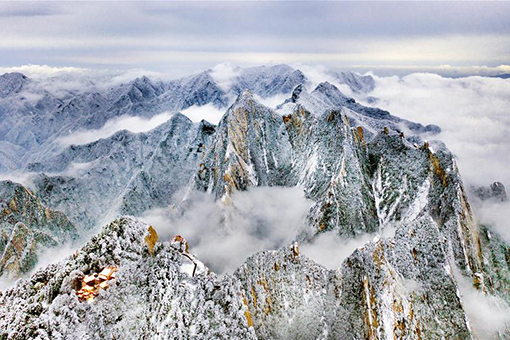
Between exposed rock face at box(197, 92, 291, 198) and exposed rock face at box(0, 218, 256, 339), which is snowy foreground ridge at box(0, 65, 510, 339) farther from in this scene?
exposed rock face at box(197, 92, 291, 198)

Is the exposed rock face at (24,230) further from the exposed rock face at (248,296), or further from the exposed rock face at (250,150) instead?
the exposed rock face at (248,296)

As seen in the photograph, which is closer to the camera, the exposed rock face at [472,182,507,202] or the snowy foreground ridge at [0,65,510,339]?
the snowy foreground ridge at [0,65,510,339]

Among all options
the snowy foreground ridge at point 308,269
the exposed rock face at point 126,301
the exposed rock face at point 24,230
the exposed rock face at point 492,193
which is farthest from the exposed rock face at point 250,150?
the exposed rock face at point 126,301

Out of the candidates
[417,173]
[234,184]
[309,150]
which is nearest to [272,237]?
[234,184]

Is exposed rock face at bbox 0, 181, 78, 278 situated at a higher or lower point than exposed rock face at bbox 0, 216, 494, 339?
lower

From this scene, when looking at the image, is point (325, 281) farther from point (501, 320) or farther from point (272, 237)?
point (272, 237)

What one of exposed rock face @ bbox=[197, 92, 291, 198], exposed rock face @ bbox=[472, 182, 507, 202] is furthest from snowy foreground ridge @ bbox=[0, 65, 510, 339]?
exposed rock face @ bbox=[472, 182, 507, 202]

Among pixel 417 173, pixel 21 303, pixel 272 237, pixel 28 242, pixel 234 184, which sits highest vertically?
pixel 21 303
